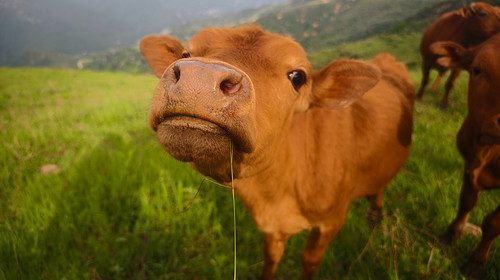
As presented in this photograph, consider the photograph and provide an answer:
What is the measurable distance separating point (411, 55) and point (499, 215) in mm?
17969

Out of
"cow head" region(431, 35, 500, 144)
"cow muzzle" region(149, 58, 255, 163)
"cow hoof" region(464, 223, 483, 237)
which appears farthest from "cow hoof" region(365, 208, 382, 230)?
"cow muzzle" region(149, 58, 255, 163)

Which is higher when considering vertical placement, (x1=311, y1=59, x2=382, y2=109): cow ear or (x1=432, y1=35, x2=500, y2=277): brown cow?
(x1=311, y1=59, x2=382, y2=109): cow ear

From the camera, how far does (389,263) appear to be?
91.3 inches

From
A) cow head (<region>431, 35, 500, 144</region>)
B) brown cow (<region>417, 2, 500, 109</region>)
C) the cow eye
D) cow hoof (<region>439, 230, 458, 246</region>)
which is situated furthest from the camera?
brown cow (<region>417, 2, 500, 109</region>)

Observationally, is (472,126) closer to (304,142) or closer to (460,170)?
(460,170)

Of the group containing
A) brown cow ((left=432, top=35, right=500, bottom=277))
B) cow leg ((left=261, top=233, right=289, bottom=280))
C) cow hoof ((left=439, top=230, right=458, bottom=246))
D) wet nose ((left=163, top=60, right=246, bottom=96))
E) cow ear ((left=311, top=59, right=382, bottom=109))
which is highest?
wet nose ((left=163, top=60, right=246, bottom=96))

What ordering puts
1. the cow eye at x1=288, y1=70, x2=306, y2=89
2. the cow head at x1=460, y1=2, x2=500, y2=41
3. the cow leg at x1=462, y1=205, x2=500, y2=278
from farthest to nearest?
the cow head at x1=460, y1=2, x2=500, y2=41
the cow leg at x1=462, y1=205, x2=500, y2=278
the cow eye at x1=288, y1=70, x2=306, y2=89

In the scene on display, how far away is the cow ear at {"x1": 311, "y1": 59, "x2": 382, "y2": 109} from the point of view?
6.81 feet

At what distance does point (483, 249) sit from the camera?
7.41 feet

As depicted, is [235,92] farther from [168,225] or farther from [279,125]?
[168,225]

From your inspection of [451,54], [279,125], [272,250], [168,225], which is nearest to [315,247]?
[272,250]

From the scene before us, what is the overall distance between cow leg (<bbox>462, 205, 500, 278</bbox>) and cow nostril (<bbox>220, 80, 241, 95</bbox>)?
8.29ft

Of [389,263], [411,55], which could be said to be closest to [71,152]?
[389,263]

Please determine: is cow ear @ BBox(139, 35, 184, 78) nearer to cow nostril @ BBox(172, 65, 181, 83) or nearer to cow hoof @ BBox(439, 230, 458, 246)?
cow nostril @ BBox(172, 65, 181, 83)
